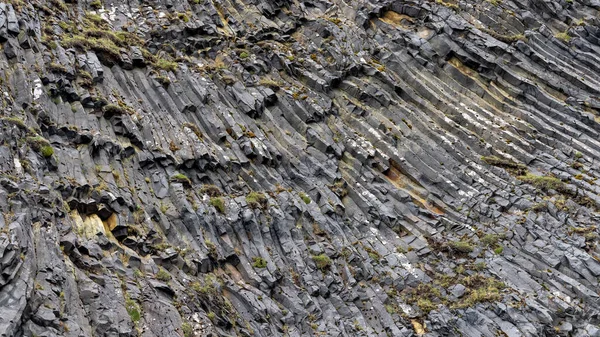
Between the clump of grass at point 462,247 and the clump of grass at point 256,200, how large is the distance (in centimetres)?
803

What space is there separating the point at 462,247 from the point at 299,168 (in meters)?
7.78

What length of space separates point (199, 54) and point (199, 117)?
522 cm

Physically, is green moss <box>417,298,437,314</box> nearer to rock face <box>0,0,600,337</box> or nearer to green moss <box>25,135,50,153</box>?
rock face <box>0,0,600,337</box>

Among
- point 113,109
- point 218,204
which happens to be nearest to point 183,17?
point 113,109

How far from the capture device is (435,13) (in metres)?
35.5

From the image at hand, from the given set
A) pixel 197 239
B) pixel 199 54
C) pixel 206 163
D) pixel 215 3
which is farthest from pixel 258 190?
pixel 215 3

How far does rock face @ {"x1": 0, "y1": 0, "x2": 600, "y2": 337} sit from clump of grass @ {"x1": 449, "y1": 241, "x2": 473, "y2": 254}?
92 mm

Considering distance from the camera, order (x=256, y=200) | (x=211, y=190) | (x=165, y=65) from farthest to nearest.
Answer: (x=165, y=65), (x=256, y=200), (x=211, y=190)

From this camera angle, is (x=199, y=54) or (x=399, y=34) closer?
(x=199, y=54)

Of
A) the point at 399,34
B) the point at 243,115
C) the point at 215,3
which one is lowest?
the point at 243,115

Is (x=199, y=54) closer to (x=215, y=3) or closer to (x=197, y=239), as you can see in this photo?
(x=215, y=3)

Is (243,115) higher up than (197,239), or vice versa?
(243,115)

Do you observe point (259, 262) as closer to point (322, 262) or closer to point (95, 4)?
point (322, 262)

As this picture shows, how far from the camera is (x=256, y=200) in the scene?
2595cm
